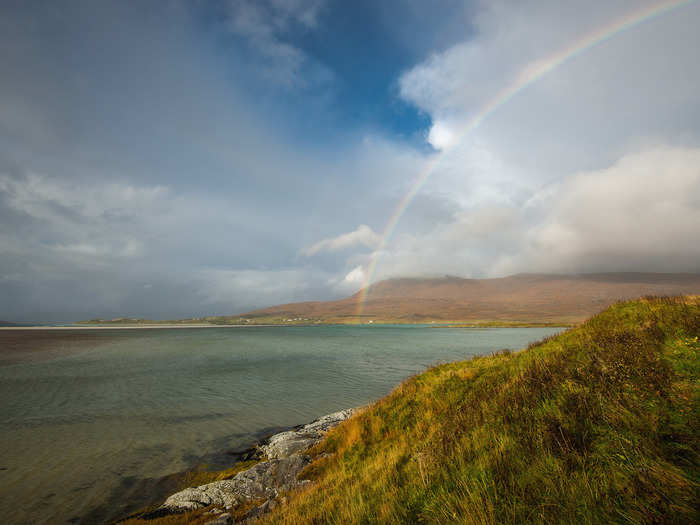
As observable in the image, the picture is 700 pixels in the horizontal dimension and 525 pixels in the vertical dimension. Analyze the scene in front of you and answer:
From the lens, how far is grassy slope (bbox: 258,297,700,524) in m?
3.03

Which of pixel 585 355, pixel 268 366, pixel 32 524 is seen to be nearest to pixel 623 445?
pixel 585 355

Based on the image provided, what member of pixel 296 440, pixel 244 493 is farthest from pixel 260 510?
pixel 296 440

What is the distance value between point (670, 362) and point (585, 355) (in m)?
2.22

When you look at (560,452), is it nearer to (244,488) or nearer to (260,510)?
(260,510)

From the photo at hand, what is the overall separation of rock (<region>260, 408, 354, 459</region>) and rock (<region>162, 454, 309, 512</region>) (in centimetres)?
176

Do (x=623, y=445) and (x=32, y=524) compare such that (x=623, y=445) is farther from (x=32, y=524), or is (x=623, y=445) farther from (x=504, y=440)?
(x=32, y=524)

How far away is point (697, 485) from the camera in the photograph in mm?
2703

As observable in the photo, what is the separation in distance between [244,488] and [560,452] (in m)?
8.30

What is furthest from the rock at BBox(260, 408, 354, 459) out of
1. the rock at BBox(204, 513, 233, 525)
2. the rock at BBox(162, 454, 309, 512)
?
the rock at BBox(204, 513, 233, 525)

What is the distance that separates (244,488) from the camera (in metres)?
8.65

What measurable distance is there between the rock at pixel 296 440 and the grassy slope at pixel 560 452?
259cm

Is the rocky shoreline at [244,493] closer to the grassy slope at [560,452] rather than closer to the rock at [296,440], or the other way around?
the grassy slope at [560,452]

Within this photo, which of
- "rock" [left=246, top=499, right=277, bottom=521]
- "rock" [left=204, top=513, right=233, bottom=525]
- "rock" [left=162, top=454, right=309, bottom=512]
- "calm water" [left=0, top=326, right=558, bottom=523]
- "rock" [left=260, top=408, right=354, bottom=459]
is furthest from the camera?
"rock" [left=260, top=408, right=354, bottom=459]

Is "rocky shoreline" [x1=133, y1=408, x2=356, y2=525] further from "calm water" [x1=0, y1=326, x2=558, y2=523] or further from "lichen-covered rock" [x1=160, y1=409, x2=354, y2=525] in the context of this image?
"calm water" [x1=0, y1=326, x2=558, y2=523]
